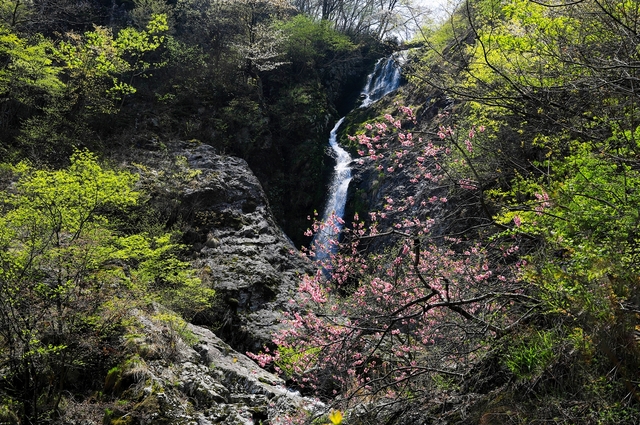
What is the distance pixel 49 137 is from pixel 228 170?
6.62m

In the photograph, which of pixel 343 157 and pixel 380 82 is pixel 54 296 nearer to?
pixel 343 157

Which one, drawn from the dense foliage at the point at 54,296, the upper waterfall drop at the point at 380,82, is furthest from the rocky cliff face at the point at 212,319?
the upper waterfall drop at the point at 380,82

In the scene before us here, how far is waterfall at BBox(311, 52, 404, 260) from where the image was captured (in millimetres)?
17188

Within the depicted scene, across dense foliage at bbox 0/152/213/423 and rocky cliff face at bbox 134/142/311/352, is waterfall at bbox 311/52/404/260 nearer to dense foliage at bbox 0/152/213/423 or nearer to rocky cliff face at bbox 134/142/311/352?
rocky cliff face at bbox 134/142/311/352

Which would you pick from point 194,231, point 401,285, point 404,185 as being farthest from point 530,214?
point 194,231

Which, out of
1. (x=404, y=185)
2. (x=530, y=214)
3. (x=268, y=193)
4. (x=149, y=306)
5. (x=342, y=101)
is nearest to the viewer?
(x=530, y=214)

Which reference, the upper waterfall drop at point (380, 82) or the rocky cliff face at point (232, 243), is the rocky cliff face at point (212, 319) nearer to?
the rocky cliff face at point (232, 243)

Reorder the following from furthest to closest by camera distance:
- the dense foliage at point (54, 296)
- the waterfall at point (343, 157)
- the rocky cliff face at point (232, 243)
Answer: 1. the waterfall at point (343, 157)
2. the rocky cliff face at point (232, 243)
3. the dense foliage at point (54, 296)

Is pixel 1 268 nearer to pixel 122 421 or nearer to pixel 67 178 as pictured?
pixel 67 178

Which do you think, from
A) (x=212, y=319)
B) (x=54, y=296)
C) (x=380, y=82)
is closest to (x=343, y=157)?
(x=380, y=82)

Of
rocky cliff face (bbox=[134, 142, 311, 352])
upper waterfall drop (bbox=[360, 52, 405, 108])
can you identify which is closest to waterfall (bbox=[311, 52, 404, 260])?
upper waterfall drop (bbox=[360, 52, 405, 108])

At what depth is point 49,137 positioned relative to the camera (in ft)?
45.2

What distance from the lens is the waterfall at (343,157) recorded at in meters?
17.2

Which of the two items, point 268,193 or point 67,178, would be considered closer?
point 67,178
